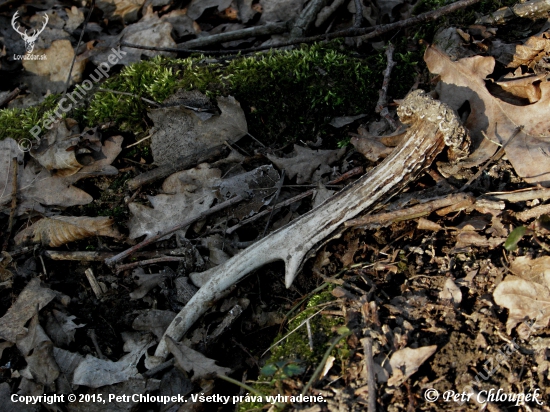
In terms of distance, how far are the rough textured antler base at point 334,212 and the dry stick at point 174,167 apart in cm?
114

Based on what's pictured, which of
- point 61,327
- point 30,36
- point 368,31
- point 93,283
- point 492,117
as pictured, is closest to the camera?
point 492,117

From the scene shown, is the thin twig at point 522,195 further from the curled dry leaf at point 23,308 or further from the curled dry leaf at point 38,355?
the curled dry leaf at point 23,308

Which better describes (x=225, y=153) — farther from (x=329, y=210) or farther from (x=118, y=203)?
(x=329, y=210)

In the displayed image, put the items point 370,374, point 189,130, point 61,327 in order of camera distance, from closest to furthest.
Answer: point 370,374
point 61,327
point 189,130

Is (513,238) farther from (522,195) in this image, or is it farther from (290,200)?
(290,200)

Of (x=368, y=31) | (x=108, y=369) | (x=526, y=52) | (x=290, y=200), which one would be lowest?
(x=108, y=369)

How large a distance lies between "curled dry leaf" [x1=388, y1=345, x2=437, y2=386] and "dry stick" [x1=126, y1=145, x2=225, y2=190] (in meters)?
2.35

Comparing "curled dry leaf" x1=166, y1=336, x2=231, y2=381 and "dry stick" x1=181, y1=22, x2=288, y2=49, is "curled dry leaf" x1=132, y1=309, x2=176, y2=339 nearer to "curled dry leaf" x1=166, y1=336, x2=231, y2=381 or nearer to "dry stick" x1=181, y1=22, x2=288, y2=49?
"curled dry leaf" x1=166, y1=336, x2=231, y2=381

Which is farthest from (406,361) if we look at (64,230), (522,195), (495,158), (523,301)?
(64,230)

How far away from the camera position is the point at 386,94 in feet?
13.0

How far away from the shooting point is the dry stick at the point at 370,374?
2236 millimetres

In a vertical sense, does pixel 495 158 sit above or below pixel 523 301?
above

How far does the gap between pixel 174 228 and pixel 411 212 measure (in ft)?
5.93

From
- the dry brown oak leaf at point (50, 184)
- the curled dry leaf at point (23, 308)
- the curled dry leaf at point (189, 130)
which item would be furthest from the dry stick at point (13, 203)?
the curled dry leaf at point (189, 130)
